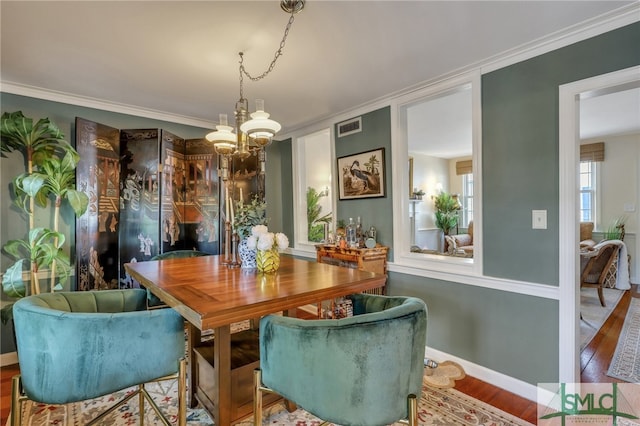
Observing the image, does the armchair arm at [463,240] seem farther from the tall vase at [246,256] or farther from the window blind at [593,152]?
the tall vase at [246,256]

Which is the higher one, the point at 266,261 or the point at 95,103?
the point at 95,103

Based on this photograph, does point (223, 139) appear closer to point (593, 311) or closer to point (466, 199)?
point (593, 311)

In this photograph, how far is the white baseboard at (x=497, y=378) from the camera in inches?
81.3

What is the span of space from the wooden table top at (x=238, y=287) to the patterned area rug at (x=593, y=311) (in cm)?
275

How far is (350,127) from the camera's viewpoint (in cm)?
336

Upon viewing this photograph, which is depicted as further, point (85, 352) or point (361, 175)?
point (361, 175)

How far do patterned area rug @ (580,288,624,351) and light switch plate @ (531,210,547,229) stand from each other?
5.45ft

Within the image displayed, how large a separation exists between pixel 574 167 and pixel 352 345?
1.87 m

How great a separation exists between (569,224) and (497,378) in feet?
4.01

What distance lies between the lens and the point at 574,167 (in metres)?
1.90

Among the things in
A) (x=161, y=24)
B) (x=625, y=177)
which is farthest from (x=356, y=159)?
(x=625, y=177)

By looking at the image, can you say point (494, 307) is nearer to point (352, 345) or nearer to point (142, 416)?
point (352, 345)

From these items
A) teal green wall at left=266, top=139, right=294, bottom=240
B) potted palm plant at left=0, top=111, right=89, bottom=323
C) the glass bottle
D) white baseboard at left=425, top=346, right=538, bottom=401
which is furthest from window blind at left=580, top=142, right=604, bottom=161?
potted palm plant at left=0, top=111, right=89, bottom=323

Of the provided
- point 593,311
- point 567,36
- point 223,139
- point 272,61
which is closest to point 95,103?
point 223,139
